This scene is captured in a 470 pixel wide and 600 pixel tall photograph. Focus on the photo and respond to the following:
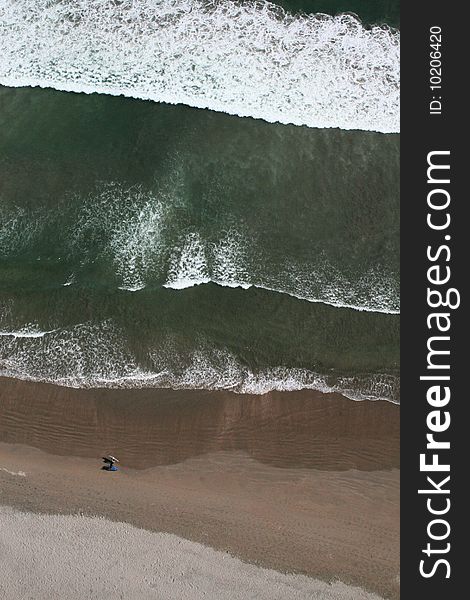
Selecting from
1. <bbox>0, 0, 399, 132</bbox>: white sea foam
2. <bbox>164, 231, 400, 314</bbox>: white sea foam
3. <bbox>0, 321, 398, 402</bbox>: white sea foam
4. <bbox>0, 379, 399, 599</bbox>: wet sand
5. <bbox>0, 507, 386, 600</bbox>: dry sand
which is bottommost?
<bbox>0, 507, 386, 600</bbox>: dry sand

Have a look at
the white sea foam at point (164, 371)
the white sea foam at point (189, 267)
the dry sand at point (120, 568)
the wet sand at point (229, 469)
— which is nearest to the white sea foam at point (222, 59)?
the white sea foam at point (189, 267)

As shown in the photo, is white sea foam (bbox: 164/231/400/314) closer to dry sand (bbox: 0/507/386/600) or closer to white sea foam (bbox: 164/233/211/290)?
white sea foam (bbox: 164/233/211/290)

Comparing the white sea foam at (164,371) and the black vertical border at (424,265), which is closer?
the black vertical border at (424,265)

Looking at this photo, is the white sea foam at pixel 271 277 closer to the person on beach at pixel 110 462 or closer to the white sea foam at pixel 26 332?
the white sea foam at pixel 26 332

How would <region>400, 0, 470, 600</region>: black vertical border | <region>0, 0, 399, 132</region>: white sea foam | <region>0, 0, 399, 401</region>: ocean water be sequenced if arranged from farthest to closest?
<region>0, 0, 399, 132</region>: white sea foam < <region>0, 0, 399, 401</region>: ocean water < <region>400, 0, 470, 600</region>: black vertical border

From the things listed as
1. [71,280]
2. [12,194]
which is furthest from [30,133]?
[71,280]

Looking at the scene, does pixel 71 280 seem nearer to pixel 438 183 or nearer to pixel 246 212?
pixel 246 212

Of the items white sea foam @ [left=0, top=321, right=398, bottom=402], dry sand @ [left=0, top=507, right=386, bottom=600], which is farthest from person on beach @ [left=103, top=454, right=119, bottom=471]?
white sea foam @ [left=0, top=321, right=398, bottom=402]
